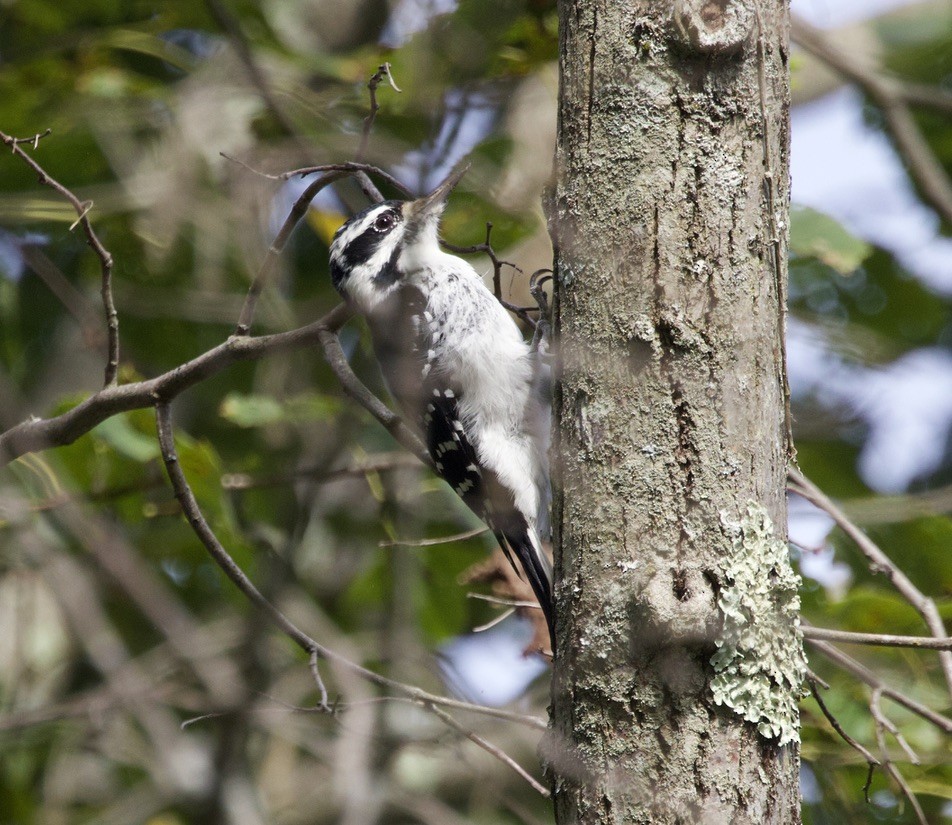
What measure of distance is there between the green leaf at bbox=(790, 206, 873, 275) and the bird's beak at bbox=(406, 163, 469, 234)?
142 cm

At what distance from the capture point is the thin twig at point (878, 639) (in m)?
2.13

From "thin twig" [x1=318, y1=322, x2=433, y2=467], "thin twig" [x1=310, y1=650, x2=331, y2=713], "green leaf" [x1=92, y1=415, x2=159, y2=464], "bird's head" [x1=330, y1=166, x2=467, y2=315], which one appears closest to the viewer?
"thin twig" [x1=310, y1=650, x2=331, y2=713]

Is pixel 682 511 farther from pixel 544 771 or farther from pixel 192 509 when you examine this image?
pixel 192 509

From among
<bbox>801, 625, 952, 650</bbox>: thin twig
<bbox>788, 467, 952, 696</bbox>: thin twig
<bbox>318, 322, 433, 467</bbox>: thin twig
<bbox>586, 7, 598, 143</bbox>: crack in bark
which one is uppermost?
<bbox>586, 7, 598, 143</bbox>: crack in bark

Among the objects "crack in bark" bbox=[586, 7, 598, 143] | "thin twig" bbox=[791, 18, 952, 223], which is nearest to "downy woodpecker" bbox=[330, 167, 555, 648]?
"crack in bark" bbox=[586, 7, 598, 143]

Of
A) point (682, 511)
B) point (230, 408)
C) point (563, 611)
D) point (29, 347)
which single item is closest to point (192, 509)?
point (563, 611)

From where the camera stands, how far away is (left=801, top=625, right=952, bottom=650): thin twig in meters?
2.13

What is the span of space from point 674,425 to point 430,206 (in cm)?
230

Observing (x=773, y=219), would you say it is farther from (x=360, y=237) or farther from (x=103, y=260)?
(x=360, y=237)

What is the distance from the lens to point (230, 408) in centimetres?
434

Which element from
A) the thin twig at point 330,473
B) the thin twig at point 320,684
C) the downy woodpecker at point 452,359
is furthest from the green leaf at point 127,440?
the thin twig at point 320,684

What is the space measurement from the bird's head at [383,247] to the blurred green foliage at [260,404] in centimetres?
18

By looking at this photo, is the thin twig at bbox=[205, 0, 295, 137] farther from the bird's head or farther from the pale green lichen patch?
the pale green lichen patch

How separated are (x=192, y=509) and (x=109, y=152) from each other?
342 centimetres
